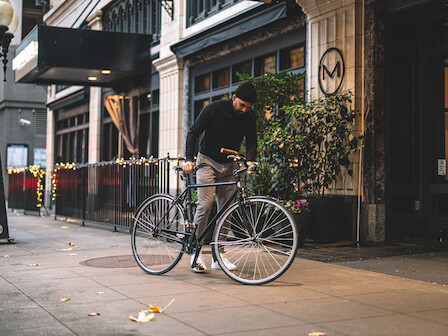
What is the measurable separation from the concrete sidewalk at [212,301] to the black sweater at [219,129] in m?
1.30

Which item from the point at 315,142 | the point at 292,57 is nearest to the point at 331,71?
the point at 315,142

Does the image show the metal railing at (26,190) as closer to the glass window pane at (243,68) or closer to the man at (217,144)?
the glass window pane at (243,68)

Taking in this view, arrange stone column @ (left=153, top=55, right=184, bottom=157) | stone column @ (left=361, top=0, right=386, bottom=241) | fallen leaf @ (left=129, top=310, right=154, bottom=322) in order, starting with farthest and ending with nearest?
stone column @ (left=153, top=55, right=184, bottom=157), stone column @ (left=361, top=0, right=386, bottom=241), fallen leaf @ (left=129, top=310, right=154, bottom=322)

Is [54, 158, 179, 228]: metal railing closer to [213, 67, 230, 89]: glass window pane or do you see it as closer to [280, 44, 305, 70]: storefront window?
[213, 67, 230, 89]: glass window pane

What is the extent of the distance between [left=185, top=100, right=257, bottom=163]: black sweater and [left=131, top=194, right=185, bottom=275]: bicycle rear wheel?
62 centimetres

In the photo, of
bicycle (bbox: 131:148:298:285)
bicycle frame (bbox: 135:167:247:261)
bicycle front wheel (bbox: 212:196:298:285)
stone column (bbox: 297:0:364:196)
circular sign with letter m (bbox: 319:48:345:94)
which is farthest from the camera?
circular sign with letter m (bbox: 319:48:345:94)

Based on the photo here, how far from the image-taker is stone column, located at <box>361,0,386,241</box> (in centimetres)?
952

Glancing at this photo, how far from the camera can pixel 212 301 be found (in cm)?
509

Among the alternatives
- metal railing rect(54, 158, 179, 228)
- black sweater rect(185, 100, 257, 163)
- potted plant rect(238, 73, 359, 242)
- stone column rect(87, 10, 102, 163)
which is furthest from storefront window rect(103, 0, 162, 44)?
black sweater rect(185, 100, 257, 163)

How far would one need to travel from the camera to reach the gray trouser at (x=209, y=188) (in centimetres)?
641

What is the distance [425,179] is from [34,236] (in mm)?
6958

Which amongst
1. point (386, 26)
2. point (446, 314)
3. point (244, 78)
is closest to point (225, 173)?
point (446, 314)

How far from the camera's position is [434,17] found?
990 centimetres

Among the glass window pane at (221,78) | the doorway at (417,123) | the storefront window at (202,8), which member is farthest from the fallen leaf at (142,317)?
the storefront window at (202,8)
